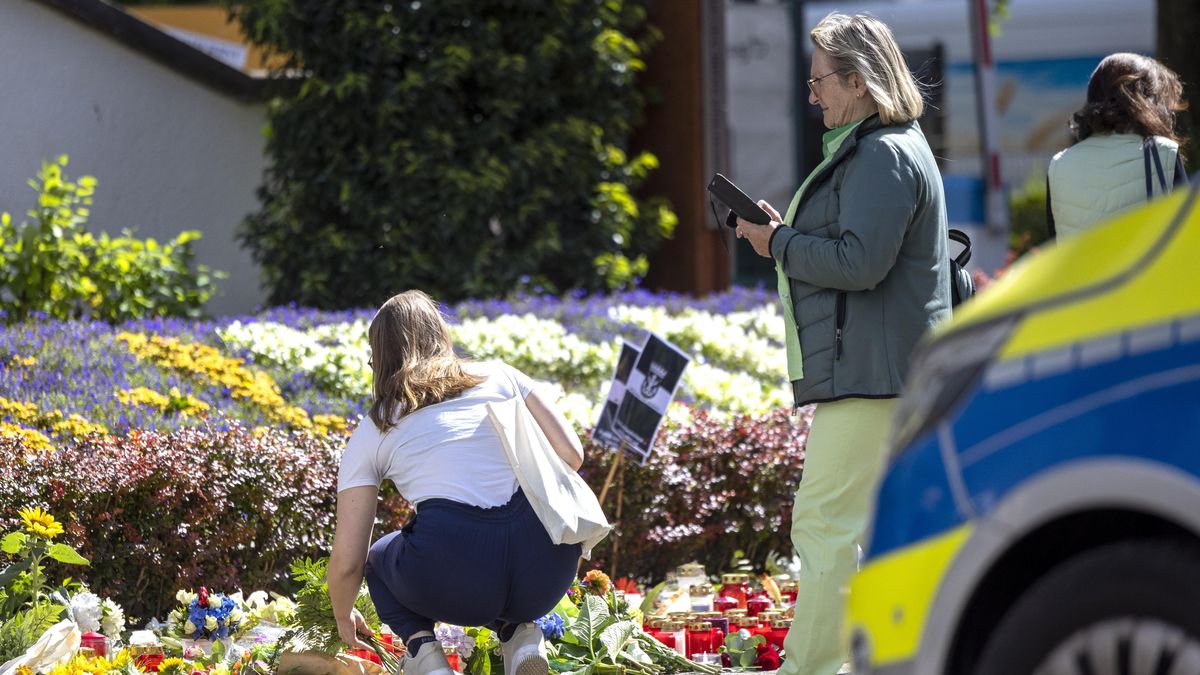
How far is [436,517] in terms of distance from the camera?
4379mm

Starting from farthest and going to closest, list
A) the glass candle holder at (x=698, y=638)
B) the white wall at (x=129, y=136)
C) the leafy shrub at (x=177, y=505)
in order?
the white wall at (x=129, y=136) → the leafy shrub at (x=177, y=505) → the glass candle holder at (x=698, y=638)

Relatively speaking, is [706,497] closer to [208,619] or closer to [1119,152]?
[208,619]

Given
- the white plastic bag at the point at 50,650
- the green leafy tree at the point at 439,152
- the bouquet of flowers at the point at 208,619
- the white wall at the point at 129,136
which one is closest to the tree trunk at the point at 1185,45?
the green leafy tree at the point at 439,152

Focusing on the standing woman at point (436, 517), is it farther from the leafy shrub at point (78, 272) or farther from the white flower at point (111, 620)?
the leafy shrub at point (78, 272)

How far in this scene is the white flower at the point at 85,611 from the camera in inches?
199

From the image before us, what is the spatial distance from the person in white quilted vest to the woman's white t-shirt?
1.85 m

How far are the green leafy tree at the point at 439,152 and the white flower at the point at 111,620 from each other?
221 inches

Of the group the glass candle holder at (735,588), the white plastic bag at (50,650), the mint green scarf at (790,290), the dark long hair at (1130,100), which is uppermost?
the dark long hair at (1130,100)

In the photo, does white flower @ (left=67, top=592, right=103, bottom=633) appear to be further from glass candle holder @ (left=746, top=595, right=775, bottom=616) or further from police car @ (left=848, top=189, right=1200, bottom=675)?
police car @ (left=848, top=189, right=1200, bottom=675)

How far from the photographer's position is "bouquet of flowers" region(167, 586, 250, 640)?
202 inches

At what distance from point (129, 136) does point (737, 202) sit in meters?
7.67

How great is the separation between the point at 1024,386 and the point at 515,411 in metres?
2.22

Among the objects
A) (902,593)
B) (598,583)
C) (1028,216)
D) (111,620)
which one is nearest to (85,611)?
(111,620)

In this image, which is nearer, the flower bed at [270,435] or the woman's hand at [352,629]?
the woman's hand at [352,629]
